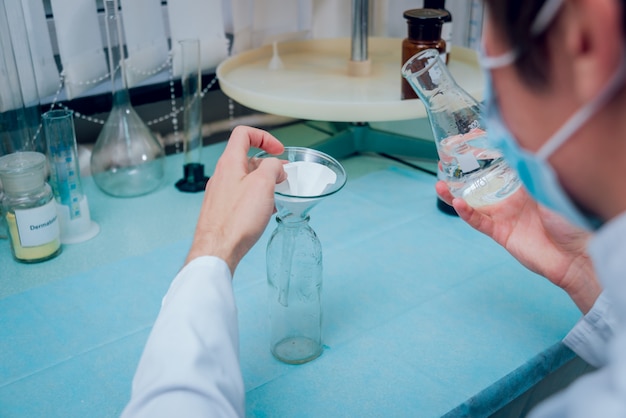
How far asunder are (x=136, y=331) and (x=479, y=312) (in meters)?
0.49

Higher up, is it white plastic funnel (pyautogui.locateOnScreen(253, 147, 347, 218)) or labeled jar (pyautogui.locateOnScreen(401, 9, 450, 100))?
labeled jar (pyautogui.locateOnScreen(401, 9, 450, 100))

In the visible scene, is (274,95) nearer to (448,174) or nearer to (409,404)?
(448,174)

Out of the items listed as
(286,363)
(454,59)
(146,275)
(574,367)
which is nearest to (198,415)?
(286,363)

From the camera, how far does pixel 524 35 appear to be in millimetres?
433

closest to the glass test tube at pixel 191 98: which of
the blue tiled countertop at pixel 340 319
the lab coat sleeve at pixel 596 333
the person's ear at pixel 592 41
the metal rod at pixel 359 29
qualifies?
the blue tiled countertop at pixel 340 319

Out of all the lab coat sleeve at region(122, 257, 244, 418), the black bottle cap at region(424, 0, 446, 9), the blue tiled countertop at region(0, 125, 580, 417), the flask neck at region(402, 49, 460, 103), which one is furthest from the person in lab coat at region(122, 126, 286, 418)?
the black bottle cap at region(424, 0, 446, 9)

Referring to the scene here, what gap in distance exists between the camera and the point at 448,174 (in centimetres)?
94

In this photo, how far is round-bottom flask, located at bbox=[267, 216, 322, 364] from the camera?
0.80m

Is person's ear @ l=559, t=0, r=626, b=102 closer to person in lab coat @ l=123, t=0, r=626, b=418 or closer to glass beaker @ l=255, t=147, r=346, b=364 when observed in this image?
person in lab coat @ l=123, t=0, r=626, b=418

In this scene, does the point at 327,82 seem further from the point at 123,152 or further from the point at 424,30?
the point at 123,152

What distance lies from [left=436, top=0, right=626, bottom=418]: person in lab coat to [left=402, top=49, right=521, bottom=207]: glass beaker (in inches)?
14.5

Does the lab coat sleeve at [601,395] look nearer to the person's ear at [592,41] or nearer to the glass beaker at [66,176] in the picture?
the person's ear at [592,41]

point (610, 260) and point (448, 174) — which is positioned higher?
point (610, 260)

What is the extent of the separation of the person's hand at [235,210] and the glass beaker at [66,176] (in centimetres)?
45
